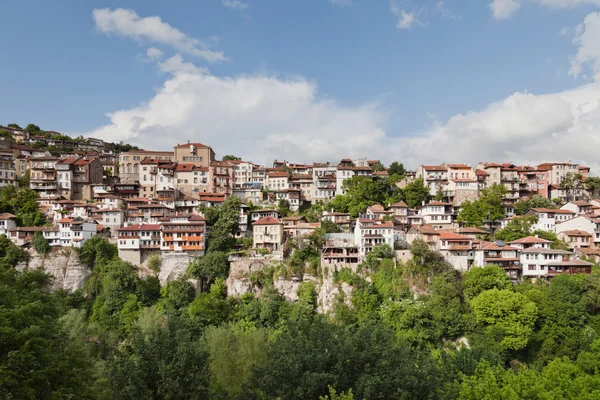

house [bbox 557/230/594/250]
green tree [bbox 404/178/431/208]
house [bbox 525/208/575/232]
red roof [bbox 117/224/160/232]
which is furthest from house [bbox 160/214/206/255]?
house [bbox 557/230/594/250]

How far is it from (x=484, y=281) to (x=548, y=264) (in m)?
8.31

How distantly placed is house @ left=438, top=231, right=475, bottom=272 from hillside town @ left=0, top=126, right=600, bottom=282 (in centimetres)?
10

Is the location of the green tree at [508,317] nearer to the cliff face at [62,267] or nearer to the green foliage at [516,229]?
the green foliage at [516,229]

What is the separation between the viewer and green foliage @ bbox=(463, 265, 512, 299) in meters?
34.6

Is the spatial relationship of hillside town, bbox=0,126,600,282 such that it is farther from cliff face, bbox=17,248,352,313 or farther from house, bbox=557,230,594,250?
cliff face, bbox=17,248,352,313

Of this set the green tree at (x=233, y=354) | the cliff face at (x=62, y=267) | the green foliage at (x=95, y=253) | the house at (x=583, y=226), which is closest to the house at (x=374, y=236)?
the green tree at (x=233, y=354)

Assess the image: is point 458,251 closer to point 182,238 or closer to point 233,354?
point 233,354

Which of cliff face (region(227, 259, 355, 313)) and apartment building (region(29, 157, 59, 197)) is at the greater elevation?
apartment building (region(29, 157, 59, 197))

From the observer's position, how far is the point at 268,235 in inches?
1719

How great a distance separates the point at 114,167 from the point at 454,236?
60.0 metres

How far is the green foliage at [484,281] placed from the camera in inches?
1362

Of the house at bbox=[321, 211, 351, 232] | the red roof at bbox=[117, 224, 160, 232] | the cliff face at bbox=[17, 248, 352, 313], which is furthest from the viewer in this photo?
the house at bbox=[321, 211, 351, 232]

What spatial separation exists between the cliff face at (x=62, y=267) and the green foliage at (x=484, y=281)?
38.6m

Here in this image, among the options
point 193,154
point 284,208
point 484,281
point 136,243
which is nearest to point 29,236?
point 136,243
